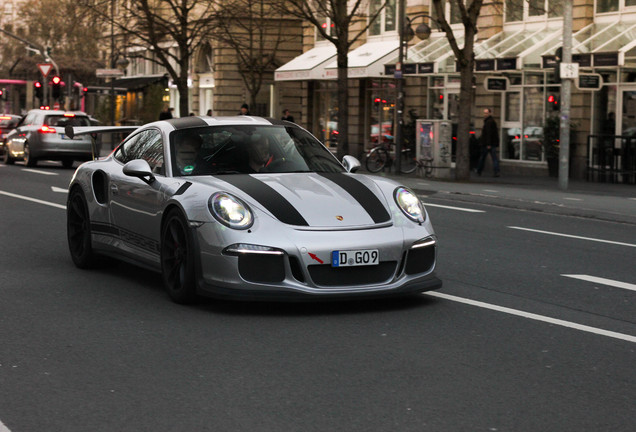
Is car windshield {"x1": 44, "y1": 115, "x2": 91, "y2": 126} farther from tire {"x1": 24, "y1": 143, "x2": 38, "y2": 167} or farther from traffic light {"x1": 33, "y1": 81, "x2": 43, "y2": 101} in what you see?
traffic light {"x1": 33, "y1": 81, "x2": 43, "y2": 101}

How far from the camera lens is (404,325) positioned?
7477 millimetres

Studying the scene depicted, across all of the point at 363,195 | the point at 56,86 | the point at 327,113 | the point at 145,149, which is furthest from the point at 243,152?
the point at 56,86

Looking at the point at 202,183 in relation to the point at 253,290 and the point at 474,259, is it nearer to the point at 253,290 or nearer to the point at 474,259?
the point at 253,290

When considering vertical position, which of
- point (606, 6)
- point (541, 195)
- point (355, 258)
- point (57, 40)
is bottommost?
point (541, 195)

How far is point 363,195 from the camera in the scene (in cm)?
831

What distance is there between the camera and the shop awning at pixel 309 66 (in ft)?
142

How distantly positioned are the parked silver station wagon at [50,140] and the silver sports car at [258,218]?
21997 millimetres

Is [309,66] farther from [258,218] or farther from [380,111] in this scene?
[258,218]

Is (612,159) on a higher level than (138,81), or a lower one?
lower

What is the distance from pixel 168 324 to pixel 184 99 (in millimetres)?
36245

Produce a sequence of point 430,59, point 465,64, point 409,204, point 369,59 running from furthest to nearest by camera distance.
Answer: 1. point 369,59
2. point 430,59
3. point 465,64
4. point 409,204

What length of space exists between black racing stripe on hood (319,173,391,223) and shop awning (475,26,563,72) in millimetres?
23124

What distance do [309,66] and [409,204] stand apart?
36136 mm

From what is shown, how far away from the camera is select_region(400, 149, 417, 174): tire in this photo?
31625 millimetres
